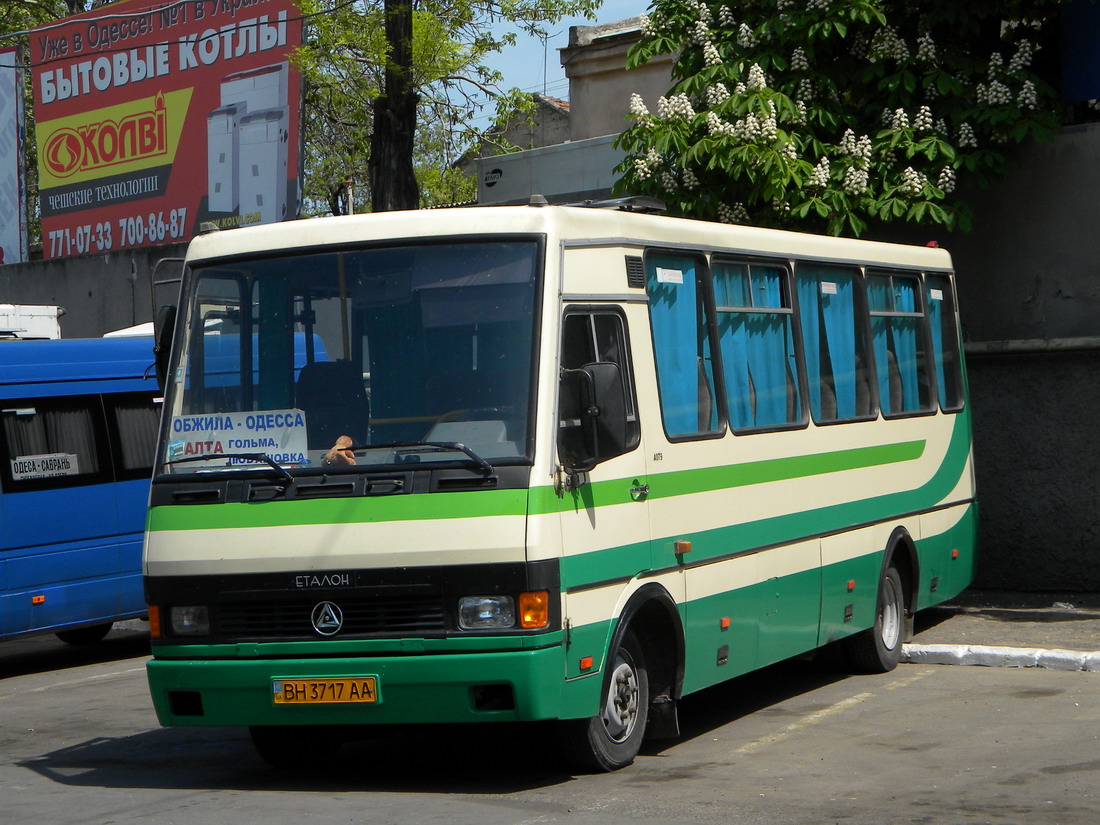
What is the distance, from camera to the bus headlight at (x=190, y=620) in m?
7.60

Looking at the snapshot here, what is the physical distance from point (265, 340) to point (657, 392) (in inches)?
77.7

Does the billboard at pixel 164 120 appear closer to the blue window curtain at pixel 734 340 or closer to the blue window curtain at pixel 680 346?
the blue window curtain at pixel 734 340

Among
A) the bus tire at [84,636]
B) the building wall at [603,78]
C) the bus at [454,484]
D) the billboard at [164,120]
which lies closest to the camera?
the bus at [454,484]

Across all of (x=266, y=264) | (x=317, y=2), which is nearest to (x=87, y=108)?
(x=317, y=2)

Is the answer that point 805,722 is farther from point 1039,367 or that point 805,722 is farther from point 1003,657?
point 1039,367

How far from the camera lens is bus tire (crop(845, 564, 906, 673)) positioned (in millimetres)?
11047

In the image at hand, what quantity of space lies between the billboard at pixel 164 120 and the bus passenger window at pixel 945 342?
10689mm

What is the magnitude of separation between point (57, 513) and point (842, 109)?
787cm

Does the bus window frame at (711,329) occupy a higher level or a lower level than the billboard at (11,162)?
lower

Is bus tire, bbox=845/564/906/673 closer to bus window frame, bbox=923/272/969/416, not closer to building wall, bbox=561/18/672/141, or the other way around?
bus window frame, bbox=923/272/969/416

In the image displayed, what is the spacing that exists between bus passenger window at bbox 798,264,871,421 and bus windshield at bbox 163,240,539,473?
10.3ft

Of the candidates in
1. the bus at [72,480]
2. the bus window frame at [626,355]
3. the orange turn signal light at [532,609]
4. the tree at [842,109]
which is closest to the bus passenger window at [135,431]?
the bus at [72,480]

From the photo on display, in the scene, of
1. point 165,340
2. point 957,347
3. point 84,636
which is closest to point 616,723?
point 165,340

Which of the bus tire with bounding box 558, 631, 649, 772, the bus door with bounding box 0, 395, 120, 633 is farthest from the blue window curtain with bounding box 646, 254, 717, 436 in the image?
the bus door with bounding box 0, 395, 120, 633
